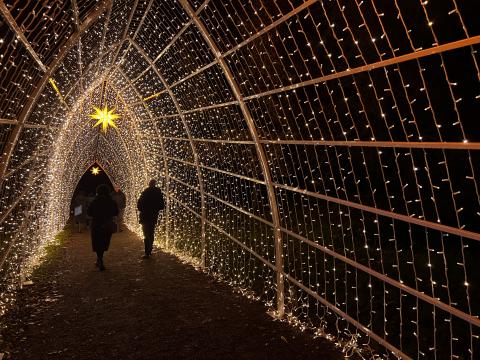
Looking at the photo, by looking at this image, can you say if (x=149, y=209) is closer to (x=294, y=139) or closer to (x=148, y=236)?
(x=148, y=236)

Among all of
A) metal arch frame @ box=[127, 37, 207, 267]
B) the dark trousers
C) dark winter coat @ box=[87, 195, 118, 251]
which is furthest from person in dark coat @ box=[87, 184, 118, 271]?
metal arch frame @ box=[127, 37, 207, 267]

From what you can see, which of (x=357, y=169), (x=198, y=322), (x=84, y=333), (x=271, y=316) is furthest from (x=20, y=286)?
(x=357, y=169)

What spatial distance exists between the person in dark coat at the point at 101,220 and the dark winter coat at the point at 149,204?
45.3 inches

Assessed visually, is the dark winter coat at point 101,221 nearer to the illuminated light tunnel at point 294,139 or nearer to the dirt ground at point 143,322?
the dirt ground at point 143,322

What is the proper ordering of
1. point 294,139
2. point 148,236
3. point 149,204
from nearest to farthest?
1. point 294,139
2. point 148,236
3. point 149,204

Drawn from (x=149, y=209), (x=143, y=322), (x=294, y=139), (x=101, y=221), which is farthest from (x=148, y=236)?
(x=143, y=322)

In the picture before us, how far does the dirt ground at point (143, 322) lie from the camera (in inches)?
185

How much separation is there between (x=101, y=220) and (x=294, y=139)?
420cm

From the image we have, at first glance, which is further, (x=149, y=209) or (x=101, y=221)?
(x=149, y=209)

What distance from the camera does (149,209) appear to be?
34.0 feet

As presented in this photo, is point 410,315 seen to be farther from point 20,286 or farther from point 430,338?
point 20,286

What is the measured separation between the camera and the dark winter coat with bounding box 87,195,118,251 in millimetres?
8883

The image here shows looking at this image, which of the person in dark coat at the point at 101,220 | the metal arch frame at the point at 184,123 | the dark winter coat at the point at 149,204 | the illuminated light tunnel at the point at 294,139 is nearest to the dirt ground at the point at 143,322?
the illuminated light tunnel at the point at 294,139

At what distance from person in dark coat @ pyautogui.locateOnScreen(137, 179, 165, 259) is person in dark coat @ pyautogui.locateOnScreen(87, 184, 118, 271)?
3.82 ft
